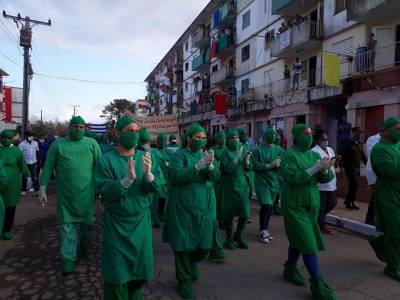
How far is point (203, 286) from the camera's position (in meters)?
4.76

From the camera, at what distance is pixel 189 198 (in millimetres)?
4555

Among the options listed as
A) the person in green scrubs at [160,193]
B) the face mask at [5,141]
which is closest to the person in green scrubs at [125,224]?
the person in green scrubs at [160,193]

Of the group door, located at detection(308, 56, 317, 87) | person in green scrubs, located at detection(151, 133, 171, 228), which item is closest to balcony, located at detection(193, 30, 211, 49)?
door, located at detection(308, 56, 317, 87)

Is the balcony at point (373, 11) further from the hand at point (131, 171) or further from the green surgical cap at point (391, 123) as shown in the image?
the hand at point (131, 171)

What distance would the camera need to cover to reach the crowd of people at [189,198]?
3.37 m

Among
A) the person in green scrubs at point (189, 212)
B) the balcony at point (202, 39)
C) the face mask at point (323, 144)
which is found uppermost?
the balcony at point (202, 39)

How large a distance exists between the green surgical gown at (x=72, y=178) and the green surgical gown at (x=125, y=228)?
2.04 meters

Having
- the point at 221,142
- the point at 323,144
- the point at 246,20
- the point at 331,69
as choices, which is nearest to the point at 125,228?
the point at 221,142

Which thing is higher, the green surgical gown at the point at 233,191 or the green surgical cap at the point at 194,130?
the green surgical cap at the point at 194,130

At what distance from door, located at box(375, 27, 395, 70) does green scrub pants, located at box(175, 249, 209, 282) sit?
539 inches

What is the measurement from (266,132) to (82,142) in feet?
10.0

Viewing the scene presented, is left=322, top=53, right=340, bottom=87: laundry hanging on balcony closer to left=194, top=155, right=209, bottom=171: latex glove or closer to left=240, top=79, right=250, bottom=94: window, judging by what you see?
left=240, top=79, right=250, bottom=94: window

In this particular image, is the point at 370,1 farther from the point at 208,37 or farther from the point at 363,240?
the point at 208,37

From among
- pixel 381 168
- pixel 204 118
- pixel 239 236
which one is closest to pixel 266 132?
pixel 239 236
